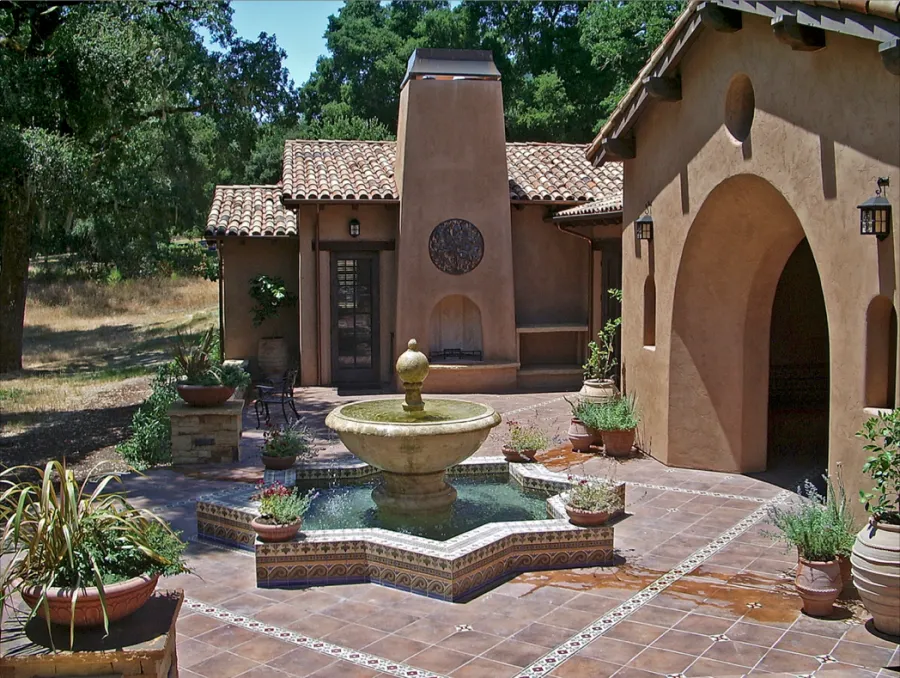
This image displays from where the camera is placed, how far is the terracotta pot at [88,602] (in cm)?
439

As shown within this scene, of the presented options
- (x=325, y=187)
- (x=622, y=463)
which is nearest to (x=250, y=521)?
(x=622, y=463)

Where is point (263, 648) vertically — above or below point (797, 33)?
below

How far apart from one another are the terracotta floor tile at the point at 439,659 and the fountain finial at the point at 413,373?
3.06 meters

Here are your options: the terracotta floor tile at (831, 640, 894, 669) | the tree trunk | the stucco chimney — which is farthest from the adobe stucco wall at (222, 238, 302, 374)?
the terracotta floor tile at (831, 640, 894, 669)

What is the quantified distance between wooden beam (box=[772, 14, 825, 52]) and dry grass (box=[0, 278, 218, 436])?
12.6 meters

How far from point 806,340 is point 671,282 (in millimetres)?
2632

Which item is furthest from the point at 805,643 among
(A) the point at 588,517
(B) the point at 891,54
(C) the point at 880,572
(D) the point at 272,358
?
(D) the point at 272,358

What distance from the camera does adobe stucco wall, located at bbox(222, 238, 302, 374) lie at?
723 inches

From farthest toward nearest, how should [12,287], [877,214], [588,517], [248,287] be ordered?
1. [12,287]
2. [248,287]
3. [588,517]
4. [877,214]

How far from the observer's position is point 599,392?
1254 cm

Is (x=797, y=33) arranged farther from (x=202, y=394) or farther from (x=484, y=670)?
(x=202, y=394)

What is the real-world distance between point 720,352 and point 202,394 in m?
6.56

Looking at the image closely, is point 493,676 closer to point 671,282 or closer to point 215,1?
point 671,282

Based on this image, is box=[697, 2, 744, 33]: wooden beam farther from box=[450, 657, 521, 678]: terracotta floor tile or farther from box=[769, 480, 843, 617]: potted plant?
box=[450, 657, 521, 678]: terracotta floor tile
